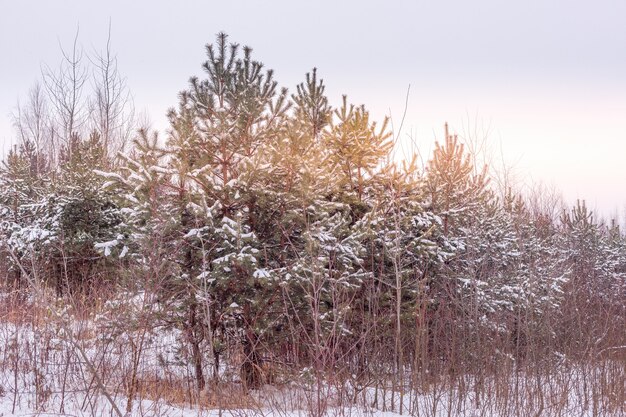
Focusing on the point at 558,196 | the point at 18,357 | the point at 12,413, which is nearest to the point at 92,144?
the point at 18,357

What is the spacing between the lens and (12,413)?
21.8 ft

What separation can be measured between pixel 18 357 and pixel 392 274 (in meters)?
5.91

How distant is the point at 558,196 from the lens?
3772 cm

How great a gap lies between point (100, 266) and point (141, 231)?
7650 mm

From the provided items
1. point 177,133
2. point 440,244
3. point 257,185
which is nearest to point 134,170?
point 177,133

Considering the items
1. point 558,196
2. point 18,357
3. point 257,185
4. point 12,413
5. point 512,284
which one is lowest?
point 12,413

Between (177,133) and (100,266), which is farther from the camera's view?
(100,266)

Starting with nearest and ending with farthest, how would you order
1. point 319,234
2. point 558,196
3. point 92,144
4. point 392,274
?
point 319,234 < point 392,274 < point 92,144 < point 558,196

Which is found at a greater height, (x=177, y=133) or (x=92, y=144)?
(x=92, y=144)

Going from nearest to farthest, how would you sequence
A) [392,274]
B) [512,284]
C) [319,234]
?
[319,234], [392,274], [512,284]

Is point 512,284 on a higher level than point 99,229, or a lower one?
lower

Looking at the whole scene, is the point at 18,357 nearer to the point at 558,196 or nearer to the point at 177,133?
the point at 177,133

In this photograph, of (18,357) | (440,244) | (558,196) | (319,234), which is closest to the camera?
(18,357)

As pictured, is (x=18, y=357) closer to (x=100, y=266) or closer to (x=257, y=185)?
(x=257, y=185)
